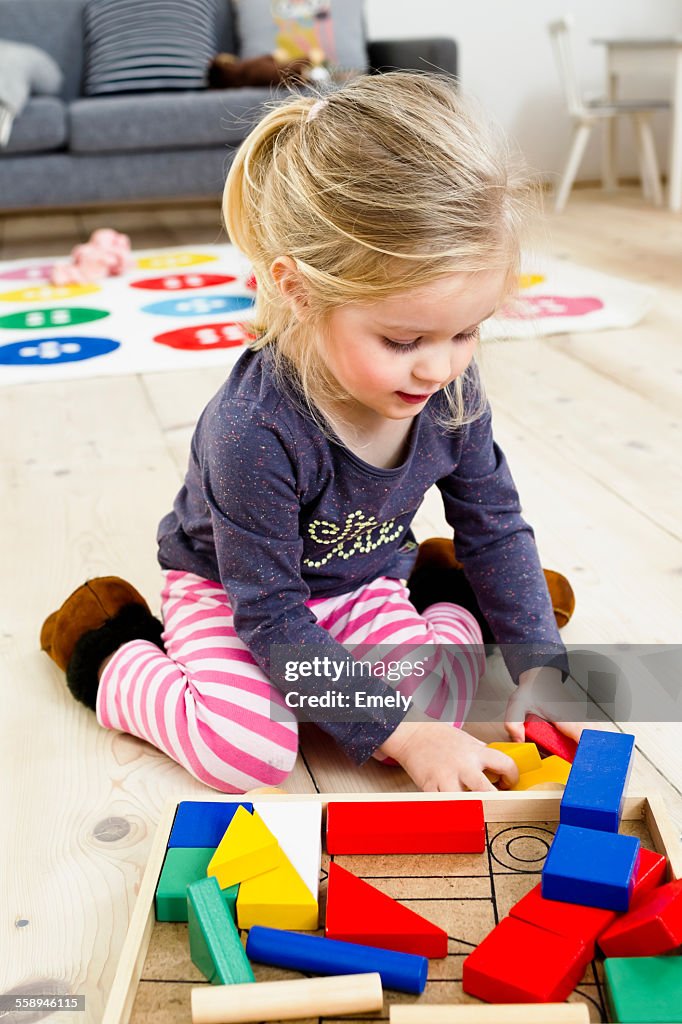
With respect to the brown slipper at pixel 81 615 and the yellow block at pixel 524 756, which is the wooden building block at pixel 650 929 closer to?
the yellow block at pixel 524 756

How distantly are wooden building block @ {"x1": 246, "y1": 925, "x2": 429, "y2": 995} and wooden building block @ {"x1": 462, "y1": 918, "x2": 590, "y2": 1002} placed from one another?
0.09ft

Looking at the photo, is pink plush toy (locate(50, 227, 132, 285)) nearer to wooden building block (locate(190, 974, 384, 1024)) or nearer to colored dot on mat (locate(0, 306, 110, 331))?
colored dot on mat (locate(0, 306, 110, 331))

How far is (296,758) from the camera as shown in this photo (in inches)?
34.1

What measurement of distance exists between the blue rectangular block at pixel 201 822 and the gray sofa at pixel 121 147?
2.41 m

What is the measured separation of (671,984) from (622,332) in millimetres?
1622

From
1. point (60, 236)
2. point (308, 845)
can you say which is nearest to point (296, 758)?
point (308, 845)

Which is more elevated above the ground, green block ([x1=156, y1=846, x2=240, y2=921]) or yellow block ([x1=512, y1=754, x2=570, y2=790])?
green block ([x1=156, y1=846, x2=240, y2=921])

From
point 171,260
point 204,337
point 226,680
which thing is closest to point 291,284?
point 226,680

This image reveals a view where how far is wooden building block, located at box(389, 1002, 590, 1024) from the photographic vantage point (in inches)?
20.1

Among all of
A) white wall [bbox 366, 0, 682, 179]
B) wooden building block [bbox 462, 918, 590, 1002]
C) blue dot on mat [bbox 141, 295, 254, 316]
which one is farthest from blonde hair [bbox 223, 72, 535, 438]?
white wall [bbox 366, 0, 682, 179]

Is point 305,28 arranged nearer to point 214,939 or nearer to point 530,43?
point 530,43

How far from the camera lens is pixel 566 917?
58cm

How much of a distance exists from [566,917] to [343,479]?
382 millimetres

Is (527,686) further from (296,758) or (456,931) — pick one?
(456,931)
